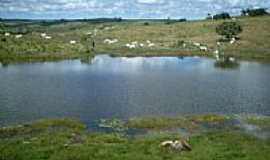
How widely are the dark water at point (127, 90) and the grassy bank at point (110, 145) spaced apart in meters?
5.92

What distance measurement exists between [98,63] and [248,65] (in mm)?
38067

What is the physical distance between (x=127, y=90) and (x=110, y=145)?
3115 centimetres

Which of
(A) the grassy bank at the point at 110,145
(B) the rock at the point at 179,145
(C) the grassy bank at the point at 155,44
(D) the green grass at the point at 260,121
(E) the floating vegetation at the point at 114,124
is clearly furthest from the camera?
(C) the grassy bank at the point at 155,44

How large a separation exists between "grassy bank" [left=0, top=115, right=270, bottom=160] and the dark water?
5.92m

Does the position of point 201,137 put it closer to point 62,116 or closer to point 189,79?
point 62,116

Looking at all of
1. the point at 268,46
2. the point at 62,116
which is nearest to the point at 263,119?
the point at 62,116

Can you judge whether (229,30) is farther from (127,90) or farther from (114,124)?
(114,124)

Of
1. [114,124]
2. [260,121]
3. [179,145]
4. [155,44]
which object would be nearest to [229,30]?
[155,44]

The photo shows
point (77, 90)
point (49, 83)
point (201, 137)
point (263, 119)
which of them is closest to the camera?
point (201, 137)

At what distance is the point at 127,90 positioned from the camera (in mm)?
68375

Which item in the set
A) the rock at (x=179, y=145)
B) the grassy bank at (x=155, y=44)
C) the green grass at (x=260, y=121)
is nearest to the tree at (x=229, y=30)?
the grassy bank at (x=155, y=44)

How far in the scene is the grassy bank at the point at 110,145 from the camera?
34.4 m

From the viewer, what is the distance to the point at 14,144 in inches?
1491

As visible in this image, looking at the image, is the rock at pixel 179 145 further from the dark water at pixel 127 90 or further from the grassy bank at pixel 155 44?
the grassy bank at pixel 155 44
